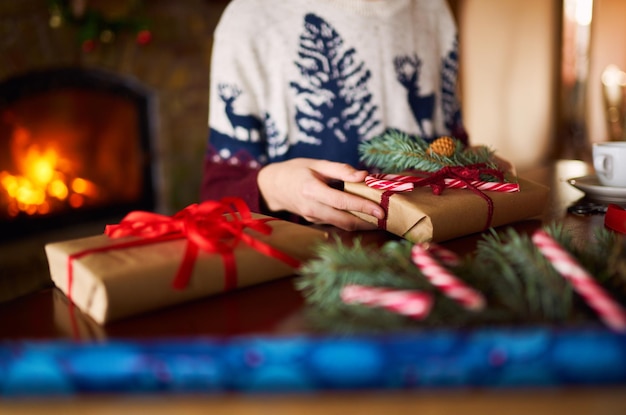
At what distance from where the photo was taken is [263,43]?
1.04 metres

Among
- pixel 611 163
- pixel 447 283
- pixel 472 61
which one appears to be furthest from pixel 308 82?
pixel 472 61

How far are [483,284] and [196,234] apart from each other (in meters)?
0.24

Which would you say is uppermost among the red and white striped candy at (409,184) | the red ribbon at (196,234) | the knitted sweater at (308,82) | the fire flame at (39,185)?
the knitted sweater at (308,82)

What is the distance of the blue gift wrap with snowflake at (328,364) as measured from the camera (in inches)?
12.6

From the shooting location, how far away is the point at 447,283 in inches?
14.6

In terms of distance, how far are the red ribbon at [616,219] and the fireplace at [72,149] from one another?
2.08 m

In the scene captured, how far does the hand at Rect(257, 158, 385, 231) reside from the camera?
2.10ft

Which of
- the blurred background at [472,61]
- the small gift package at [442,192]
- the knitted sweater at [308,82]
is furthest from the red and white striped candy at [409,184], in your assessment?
the blurred background at [472,61]

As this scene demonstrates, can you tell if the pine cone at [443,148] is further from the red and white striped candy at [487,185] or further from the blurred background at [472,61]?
the blurred background at [472,61]

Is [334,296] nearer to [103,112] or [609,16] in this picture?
[103,112]

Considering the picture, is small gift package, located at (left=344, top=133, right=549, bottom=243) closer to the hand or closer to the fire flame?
the hand

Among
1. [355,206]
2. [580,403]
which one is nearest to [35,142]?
[355,206]

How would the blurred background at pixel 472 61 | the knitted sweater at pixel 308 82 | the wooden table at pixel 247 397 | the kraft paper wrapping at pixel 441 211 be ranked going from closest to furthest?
the wooden table at pixel 247 397 → the kraft paper wrapping at pixel 441 211 → the knitted sweater at pixel 308 82 → the blurred background at pixel 472 61

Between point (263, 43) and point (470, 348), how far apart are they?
84 cm
